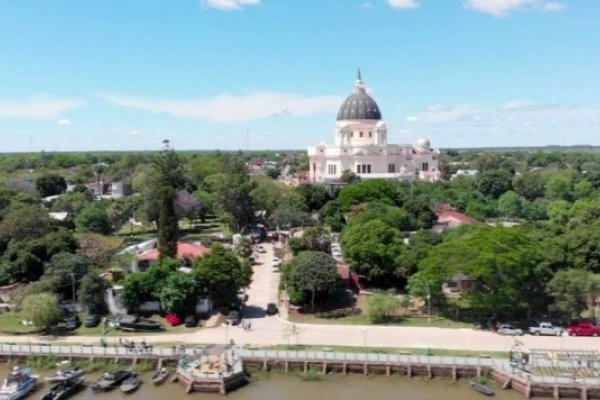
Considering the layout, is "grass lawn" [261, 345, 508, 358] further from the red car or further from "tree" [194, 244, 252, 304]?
"tree" [194, 244, 252, 304]

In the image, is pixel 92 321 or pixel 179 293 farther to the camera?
pixel 92 321

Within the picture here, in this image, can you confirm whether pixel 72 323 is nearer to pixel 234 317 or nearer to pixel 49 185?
pixel 234 317

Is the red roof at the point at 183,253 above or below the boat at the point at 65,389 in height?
above

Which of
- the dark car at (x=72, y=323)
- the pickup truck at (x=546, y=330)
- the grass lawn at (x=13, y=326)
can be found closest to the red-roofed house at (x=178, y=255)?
the dark car at (x=72, y=323)

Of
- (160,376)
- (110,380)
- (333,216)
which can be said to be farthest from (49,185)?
(160,376)

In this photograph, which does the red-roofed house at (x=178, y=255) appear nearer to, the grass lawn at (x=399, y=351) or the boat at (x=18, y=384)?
the grass lawn at (x=399, y=351)

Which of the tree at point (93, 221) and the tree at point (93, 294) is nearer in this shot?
the tree at point (93, 294)
